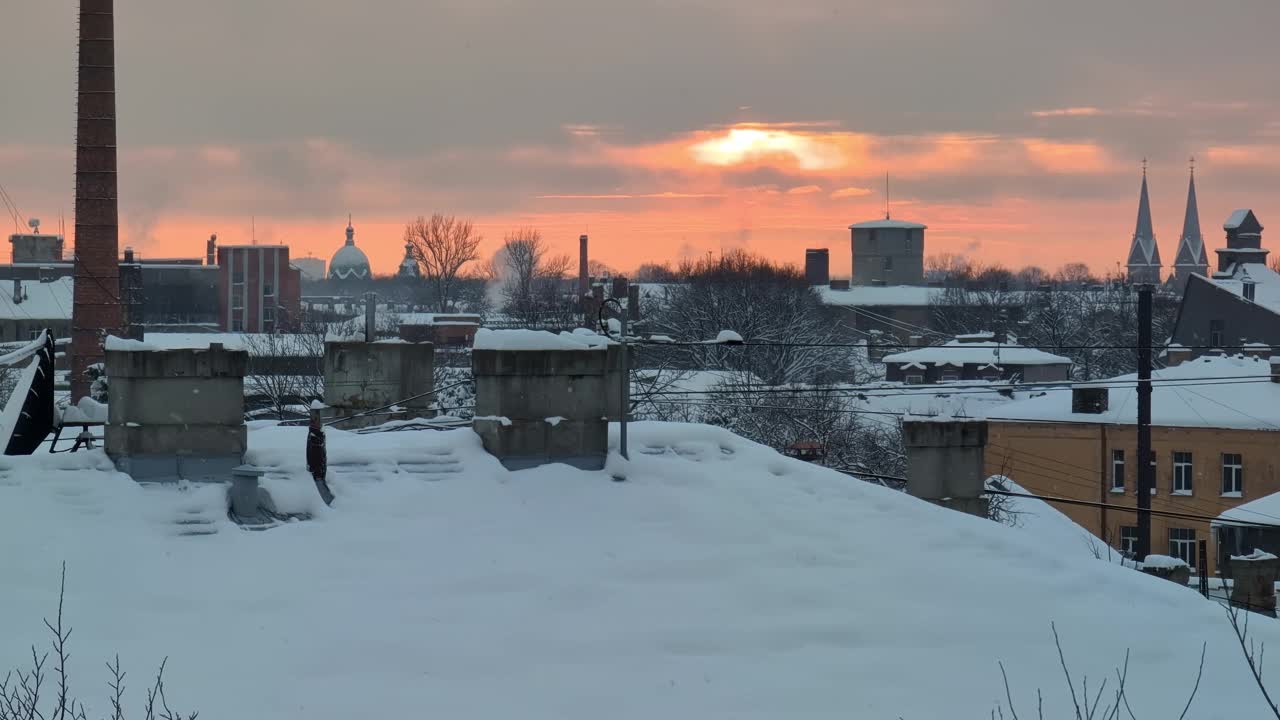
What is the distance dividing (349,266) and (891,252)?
5480 centimetres

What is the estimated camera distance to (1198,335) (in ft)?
230

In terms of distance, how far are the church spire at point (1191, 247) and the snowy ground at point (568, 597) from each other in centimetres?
16020

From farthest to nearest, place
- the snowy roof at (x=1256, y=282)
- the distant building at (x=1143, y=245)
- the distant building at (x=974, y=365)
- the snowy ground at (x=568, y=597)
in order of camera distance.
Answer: the distant building at (x=1143, y=245) → the distant building at (x=974, y=365) → the snowy roof at (x=1256, y=282) → the snowy ground at (x=568, y=597)

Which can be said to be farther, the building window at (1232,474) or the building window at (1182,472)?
the building window at (1182,472)

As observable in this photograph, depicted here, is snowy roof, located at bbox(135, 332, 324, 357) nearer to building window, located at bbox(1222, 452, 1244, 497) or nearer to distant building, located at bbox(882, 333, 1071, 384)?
building window, located at bbox(1222, 452, 1244, 497)

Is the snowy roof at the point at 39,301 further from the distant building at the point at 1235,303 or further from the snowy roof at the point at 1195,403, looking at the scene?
the distant building at the point at 1235,303

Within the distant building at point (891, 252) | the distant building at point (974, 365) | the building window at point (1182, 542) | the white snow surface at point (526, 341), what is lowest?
the building window at point (1182, 542)

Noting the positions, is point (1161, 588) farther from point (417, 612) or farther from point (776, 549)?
point (417, 612)

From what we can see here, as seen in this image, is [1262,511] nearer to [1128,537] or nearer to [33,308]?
[1128,537]

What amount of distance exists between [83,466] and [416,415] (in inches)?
198

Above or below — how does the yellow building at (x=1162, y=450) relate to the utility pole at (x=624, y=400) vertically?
below

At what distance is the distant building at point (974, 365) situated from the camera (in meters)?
76.8

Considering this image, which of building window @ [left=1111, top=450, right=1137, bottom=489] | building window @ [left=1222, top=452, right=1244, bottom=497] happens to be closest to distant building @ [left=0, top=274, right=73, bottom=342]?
building window @ [left=1111, top=450, right=1137, bottom=489]

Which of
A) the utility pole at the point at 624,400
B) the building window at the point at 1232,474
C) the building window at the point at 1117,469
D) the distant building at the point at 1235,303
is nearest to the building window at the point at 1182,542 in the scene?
the building window at the point at 1232,474
